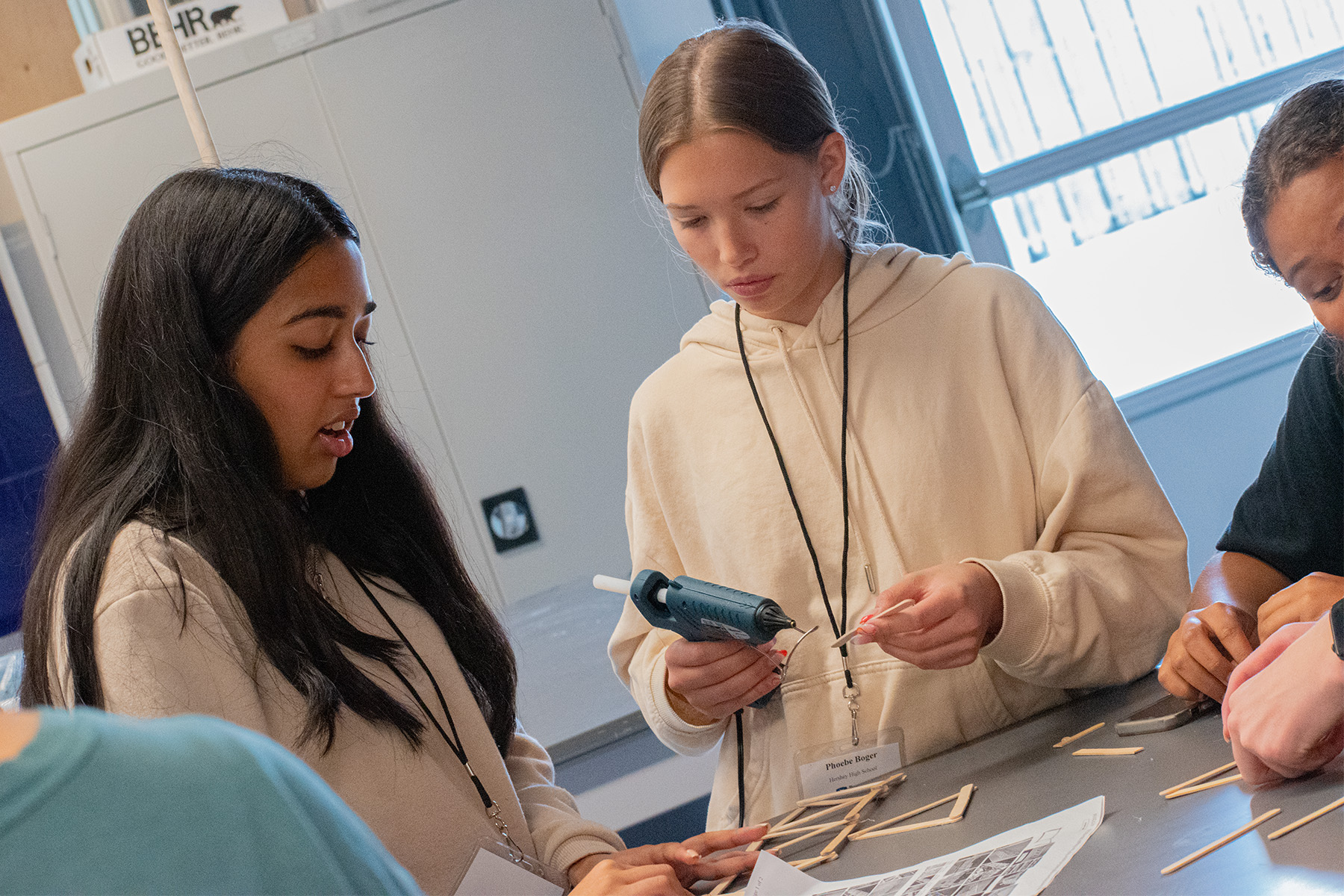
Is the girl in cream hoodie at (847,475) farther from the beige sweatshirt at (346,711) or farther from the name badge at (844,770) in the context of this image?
the beige sweatshirt at (346,711)

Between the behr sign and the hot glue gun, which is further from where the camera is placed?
the behr sign

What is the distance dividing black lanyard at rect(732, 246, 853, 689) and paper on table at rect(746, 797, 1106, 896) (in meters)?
0.40

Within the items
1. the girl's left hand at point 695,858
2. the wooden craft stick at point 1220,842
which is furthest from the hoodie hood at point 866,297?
the wooden craft stick at point 1220,842

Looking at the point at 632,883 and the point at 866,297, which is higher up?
the point at 866,297

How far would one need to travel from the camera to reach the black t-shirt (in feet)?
4.21

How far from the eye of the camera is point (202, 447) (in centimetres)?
114

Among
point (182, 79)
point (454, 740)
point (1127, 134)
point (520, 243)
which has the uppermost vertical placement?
point (182, 79)

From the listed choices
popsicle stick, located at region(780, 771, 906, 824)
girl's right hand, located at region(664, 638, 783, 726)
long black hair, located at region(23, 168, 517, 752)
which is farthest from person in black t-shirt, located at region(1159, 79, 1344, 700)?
long black hair, located at region(23, 168, 517, 752)

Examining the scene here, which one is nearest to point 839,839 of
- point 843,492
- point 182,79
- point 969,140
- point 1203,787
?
point 1203,787

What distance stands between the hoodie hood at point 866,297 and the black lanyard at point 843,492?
0.5 inches

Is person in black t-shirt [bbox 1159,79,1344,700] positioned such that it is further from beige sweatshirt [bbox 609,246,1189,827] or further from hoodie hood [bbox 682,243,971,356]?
hoodie hood [bbox 682,243,971,356]

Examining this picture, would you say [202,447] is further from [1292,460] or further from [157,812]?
[1292,460]

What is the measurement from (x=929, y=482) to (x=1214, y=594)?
37 centimetres

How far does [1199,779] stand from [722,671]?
531 millimetres
